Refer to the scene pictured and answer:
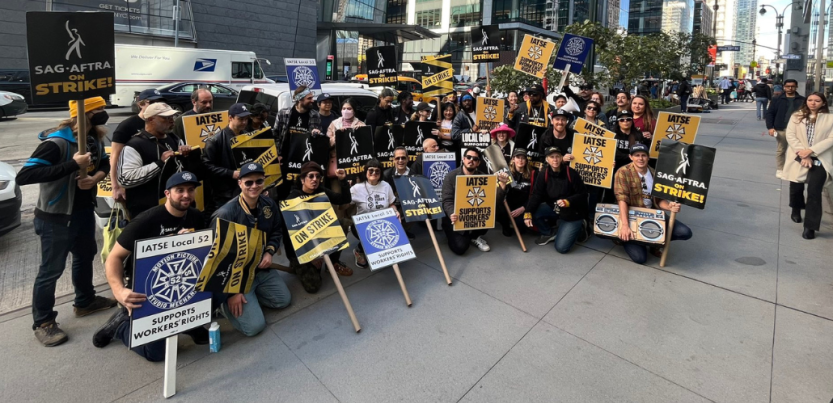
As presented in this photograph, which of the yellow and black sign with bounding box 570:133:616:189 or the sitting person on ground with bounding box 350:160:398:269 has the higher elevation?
the yellow and black sign with bounding box 570:133:616:189

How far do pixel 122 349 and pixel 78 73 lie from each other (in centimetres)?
212

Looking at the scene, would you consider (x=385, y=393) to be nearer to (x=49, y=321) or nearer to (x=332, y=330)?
(x=332, y=330)

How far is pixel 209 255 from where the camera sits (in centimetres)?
322

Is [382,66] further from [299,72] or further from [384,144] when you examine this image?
[384,144]

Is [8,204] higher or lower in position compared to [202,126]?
lower

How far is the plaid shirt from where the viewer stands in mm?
5219

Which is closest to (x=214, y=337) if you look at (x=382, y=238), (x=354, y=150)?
(x=382, y=238)

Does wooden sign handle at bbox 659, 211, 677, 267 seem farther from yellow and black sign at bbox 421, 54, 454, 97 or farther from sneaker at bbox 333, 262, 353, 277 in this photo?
yellow and black sign at bbox 421, 54, 454, 97

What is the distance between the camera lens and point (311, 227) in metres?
4.29

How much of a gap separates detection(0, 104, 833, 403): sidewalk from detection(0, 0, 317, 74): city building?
88.4 ft

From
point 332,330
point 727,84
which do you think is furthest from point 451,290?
point 727,84

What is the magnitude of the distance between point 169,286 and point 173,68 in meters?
22.4

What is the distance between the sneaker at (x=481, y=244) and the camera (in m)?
5.63

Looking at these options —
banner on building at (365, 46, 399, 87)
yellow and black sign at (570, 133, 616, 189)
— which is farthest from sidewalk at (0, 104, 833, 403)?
banner on building at (365, 46, 399, 87)
